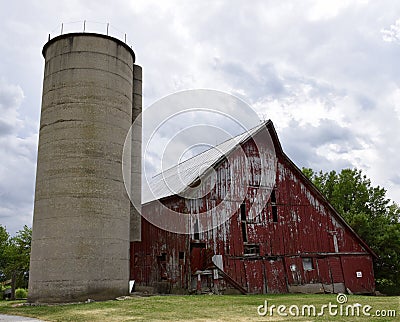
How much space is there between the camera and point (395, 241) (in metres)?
32.6

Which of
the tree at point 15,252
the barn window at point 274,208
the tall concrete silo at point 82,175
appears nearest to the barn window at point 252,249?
the barn window at point 274,208

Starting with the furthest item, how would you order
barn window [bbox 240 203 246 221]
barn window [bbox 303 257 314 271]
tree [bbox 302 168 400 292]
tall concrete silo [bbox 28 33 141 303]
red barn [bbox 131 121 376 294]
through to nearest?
tree [bbox 302 168 400 292] < barn window [bbox 303 257 314 271] < barn window [bbox 240 203 246 221] < red barn [bbox 131 121 376 294] < tall concrete silo [bbox 28 33 141 303]

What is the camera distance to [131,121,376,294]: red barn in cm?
2317

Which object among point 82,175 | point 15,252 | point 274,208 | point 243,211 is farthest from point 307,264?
point 15,252

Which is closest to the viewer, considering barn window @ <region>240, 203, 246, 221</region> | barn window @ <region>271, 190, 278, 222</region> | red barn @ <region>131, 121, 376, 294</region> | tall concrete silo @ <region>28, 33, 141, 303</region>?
tall concrete silo @ <region>28, 33, 141, 303</region>

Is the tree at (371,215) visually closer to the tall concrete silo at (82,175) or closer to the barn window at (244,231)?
the barn window at (244,231)

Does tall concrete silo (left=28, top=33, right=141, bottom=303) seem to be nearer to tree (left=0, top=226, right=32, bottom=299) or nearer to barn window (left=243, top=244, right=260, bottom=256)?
barn window (left=243, top=244, right=260, bottom=256)

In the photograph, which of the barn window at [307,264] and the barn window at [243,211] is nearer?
the barn window at [243,211]

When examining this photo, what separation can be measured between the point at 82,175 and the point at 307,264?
12846 mm

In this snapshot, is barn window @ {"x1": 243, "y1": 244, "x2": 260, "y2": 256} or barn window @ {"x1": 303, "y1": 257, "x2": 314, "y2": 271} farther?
barn window @ {"x1": 303, "y1": 257, "x2": 314, "y2": 271}

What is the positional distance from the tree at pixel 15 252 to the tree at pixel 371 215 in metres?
25.9

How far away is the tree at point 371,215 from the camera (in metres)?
32.7

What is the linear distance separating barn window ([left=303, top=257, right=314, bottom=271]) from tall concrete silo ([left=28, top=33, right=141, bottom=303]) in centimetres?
985

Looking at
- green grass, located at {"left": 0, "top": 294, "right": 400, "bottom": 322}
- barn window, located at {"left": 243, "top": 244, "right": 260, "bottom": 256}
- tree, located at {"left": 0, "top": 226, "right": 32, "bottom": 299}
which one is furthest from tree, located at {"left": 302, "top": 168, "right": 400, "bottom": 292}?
tree, located at {"left": 0, "top": 226, "right": 32, "bottom": 299}
